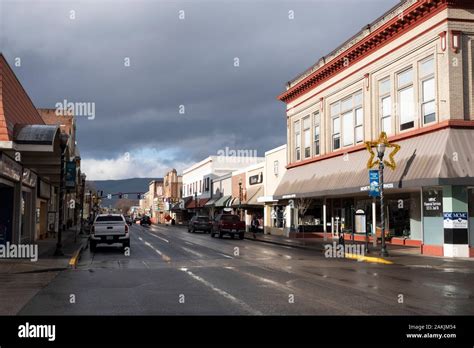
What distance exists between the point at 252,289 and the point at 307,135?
95.3 feet

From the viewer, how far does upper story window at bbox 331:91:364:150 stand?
32562mm

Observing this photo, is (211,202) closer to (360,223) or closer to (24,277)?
(360,223)

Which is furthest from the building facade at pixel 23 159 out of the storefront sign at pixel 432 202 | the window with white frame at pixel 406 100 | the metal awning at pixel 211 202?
the metal awning at pixel 211 202

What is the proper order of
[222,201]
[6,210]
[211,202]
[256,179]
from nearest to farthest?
1. [6,210]
2. [256,179]
3. [222,201]
4. [211,202]

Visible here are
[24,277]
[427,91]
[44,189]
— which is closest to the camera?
[24,277]

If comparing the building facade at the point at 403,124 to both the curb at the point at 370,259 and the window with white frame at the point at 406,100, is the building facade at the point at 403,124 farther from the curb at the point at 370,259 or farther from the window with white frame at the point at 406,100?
the curb at the point at 370,259

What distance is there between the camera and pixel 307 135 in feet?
133

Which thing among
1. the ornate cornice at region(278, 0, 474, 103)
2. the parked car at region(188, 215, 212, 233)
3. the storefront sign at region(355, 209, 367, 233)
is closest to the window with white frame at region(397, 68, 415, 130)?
the ornate cornice at region(278, 0, 474, 103)

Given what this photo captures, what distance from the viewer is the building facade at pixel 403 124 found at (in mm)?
22734

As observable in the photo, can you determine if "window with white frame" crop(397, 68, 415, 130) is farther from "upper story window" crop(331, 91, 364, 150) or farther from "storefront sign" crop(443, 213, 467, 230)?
"storefront sign" crop(443, 213, 467, 230)

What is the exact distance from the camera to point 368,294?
39.4 ft

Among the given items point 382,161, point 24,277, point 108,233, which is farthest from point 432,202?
point 24,277

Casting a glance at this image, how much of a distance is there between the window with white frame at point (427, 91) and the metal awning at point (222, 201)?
39869 millimetres
